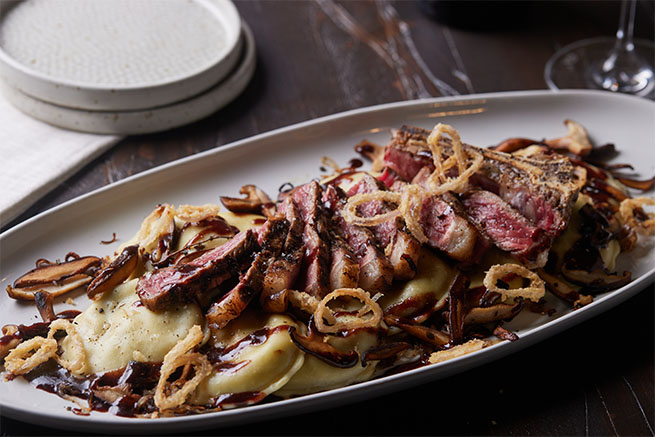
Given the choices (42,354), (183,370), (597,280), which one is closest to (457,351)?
(597,280)

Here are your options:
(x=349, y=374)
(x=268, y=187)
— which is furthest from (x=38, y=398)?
(x=268, y=187)

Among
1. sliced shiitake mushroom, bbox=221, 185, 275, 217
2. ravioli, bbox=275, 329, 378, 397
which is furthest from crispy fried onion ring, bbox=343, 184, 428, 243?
ravioli, bbox=275, 329, 378, 397

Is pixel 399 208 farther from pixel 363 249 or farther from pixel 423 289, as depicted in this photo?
pixel 423 289

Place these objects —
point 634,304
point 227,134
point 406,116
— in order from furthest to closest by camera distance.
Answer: point 227,134 < point 406,116 < point 634,304

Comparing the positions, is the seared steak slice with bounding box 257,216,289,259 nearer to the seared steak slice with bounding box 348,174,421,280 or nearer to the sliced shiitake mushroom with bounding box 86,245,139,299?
the seared steak slice with bounding box 348,174,421,280

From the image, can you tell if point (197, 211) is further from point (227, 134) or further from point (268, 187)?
point (227, 134)
